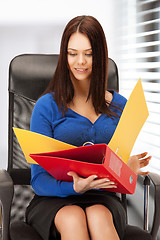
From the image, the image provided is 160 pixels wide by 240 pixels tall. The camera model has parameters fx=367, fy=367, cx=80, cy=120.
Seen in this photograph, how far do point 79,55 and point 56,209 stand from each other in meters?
0.54

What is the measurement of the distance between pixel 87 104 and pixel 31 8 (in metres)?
1.13

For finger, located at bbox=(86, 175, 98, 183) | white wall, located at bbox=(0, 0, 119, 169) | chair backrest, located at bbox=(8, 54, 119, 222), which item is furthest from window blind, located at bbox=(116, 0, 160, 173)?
finger, located at bbox=(86, 175, 98, 183)

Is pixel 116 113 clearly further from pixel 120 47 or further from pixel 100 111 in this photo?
pixel 120 47

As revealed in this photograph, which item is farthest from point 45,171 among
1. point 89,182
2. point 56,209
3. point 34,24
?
point 34,24

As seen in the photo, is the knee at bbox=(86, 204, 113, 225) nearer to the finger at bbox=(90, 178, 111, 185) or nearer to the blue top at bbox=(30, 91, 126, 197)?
the finger at bbox=(90, 178, 111, 185)

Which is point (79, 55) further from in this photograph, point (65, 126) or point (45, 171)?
point (45, 171)

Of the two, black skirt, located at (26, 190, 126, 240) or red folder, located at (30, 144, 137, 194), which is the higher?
red folder, located at (30, 144, 137, 194)

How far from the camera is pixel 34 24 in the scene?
2344mm

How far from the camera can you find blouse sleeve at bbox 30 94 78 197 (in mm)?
1218

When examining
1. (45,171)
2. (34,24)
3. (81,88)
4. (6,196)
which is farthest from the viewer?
(34,24)

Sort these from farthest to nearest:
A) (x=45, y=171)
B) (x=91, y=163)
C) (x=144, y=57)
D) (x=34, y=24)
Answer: (x=34, y=24)
(x=144, y=57)
(x=45, y=171)
(x=91, y=163)

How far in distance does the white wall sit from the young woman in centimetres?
98

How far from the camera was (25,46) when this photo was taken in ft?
7.72

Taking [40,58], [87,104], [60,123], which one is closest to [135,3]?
[40,58]
